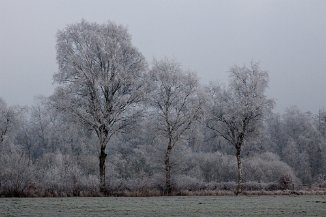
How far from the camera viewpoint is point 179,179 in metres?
53.5

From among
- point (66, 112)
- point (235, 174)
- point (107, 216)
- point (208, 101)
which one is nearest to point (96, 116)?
point (66, 112)

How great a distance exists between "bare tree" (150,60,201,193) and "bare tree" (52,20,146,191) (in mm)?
3530

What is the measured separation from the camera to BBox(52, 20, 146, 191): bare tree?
4369 centimetres

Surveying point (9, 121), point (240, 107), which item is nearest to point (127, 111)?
point (240, 107)

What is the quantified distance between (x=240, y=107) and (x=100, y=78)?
16991 millimetres

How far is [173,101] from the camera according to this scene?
1941 inches

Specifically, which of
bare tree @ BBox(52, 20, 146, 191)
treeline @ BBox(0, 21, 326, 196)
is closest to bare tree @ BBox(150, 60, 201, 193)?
treeline @ BBox(0, 21, 326, 196)

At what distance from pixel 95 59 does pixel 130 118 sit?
713 cm

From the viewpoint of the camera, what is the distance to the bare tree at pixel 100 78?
1720 inches

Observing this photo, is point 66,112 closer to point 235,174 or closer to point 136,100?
point 136,100

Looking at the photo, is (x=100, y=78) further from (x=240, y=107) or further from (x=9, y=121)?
(x=9, y=121)

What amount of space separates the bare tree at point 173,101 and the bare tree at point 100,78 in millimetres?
3530

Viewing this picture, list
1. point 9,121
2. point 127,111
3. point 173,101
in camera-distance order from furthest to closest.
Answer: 1. point 9,121
2. point 173,101
3. point 127,111

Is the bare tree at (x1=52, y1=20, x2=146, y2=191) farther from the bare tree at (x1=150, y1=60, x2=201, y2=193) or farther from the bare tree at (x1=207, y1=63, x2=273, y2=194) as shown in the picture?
the bare tree at (x1=207, y1=63, x2=273, y2=194)
